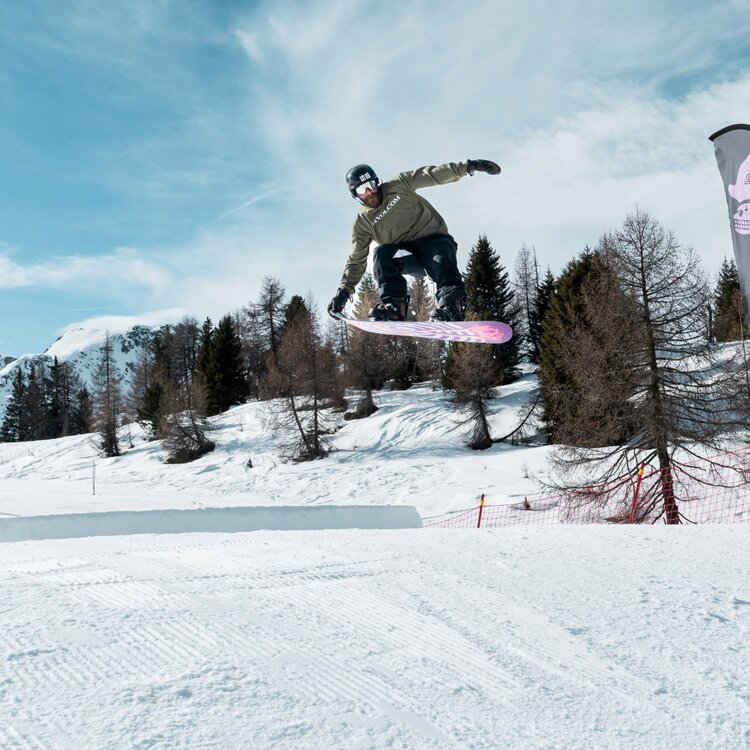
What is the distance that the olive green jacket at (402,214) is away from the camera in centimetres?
664

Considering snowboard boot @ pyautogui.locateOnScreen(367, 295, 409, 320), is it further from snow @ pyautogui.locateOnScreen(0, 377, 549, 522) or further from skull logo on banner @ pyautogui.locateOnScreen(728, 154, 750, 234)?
snow @ pyautogui.locateOnScreen(0, 377, 549, 522)

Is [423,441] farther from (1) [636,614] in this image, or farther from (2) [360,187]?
(1) [636,614]

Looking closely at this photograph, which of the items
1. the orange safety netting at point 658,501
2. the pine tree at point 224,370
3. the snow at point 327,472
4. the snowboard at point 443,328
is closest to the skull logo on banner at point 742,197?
the snowboard at point 443,328

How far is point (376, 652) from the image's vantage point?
3.15 metres

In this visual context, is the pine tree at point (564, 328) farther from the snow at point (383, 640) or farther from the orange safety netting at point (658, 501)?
the snow at point (383, 640)

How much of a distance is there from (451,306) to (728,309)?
124ft

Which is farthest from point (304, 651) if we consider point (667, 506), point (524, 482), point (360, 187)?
point (524, 482)

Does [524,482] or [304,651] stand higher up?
[304,651]

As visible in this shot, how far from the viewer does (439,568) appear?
4.93m

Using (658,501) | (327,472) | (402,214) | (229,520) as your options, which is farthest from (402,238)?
(327,472)

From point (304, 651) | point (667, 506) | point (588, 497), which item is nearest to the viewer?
point (304, 651)

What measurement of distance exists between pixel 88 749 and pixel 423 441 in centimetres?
3047

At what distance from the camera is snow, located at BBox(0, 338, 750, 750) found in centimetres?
242

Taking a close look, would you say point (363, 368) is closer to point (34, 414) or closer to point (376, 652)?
point (376, 652)
